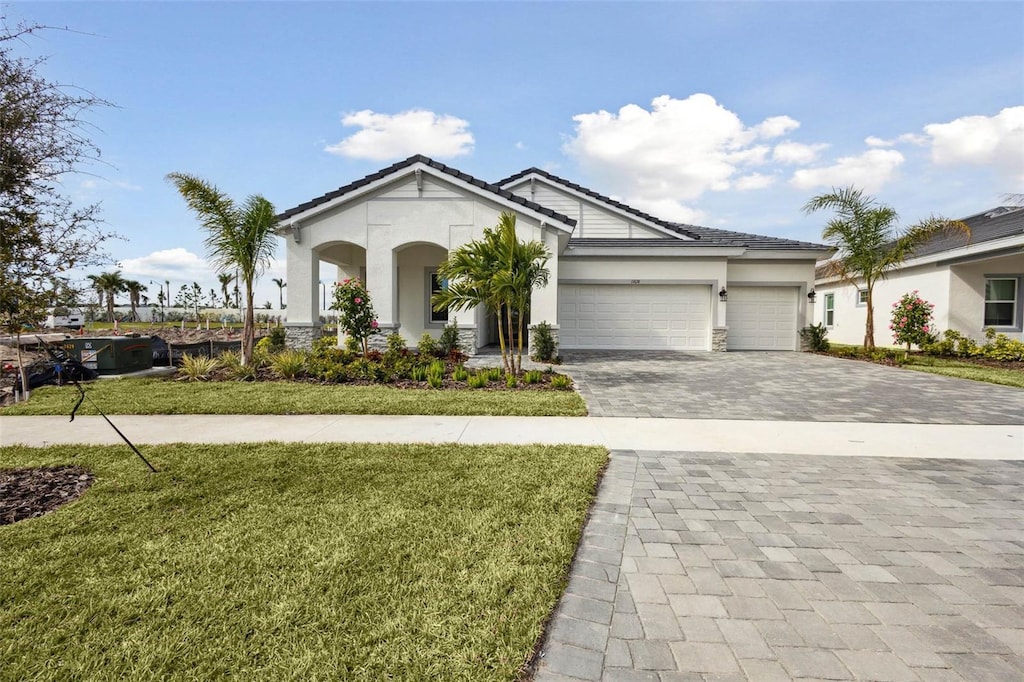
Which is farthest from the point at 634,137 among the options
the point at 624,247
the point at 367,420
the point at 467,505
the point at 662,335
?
the point at 467,505

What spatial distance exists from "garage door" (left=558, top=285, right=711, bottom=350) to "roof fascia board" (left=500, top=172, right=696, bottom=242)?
9.89 feet

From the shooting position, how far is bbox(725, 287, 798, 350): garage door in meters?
17.5

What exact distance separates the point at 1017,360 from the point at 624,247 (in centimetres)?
1244

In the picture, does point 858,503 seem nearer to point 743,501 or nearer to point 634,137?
point 743,501

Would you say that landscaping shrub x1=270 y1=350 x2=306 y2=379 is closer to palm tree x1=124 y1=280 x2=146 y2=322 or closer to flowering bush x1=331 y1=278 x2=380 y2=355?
flowering bush x1=331 y1=278 x2=380 y2=355

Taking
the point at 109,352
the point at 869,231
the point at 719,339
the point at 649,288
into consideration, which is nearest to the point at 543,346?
the point at 649,288

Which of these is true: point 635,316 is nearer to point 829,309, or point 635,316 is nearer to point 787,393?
point 787,393

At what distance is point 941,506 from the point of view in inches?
146

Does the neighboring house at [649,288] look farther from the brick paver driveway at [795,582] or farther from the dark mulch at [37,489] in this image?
the brick paver driveway at [795,582]

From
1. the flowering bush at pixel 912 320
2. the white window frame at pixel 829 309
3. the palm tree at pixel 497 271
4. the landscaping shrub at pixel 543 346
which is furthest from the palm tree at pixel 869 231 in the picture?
the palm tree at pixel 497 271

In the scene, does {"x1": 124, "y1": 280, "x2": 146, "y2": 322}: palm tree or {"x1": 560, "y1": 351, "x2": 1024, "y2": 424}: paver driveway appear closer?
{"x1": 560, "y1": 351, "x2": 1024, "y2": 424}: paver driveway

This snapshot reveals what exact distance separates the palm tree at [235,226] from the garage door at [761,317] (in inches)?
644

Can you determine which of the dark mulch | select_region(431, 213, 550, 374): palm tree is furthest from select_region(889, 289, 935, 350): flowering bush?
the dark mulch

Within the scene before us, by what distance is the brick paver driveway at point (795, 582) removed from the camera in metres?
2.03
